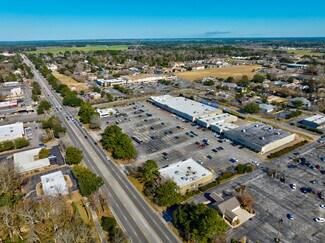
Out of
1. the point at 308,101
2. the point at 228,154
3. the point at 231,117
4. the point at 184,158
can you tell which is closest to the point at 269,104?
the point at 308,101

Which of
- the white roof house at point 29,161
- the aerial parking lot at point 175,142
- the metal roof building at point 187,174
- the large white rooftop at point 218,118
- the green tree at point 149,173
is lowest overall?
the aerial parking lot at point 175,142

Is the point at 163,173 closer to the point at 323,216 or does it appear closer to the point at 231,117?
the point at 323,216

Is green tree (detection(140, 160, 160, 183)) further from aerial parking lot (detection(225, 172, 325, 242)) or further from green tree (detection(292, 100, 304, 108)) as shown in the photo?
green tree (detection(292, 100, 304, 108))

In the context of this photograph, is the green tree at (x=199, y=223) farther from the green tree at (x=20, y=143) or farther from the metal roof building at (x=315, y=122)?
the metal roof building at (x=315, y=122)

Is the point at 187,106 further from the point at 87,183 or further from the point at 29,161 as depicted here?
the point at 29,161

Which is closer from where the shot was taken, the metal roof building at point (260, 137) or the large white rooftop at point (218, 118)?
the metal roof building at point (260, 137)

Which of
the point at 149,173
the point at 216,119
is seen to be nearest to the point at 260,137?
the point at 216,119

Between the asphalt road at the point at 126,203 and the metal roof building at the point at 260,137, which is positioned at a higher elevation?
the metal roof building at the point at 260,137

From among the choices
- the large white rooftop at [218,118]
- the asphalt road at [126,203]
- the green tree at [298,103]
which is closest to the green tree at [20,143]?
the asphalt road at [126,203]

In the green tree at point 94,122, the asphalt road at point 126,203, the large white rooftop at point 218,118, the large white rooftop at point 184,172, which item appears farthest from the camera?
the large white rooftop at point 218,118
